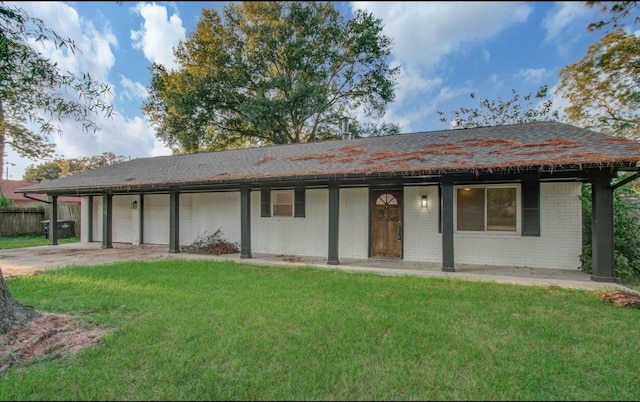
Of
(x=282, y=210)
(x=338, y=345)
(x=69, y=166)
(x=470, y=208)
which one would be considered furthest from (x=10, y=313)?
(x=69, y=166)

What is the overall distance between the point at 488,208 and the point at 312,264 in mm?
4774

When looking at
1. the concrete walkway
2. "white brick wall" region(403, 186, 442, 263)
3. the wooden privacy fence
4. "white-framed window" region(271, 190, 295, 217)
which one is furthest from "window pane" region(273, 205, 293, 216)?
the wooden privacy fence

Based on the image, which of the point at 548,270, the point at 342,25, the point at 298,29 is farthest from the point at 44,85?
the point at 342,25

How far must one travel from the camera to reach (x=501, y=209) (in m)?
8.00

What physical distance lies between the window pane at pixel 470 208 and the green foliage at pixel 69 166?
43655 mm

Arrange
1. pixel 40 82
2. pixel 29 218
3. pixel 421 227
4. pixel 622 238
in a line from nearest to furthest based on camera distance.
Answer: pixel 40 82, pixel 622 238, pixel 421 227, pixel 29 218

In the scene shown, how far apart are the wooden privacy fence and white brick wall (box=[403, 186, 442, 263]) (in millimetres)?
16761

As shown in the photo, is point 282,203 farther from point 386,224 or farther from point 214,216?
point 386,224

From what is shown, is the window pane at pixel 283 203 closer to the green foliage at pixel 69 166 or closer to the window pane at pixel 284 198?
the window pane at pixel 284 198

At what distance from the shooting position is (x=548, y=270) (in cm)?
733

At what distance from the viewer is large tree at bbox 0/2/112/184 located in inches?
168

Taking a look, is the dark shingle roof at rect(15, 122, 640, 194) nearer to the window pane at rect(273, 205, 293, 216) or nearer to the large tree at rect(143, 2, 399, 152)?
the window pane at rect(273, 205, 293, 216)

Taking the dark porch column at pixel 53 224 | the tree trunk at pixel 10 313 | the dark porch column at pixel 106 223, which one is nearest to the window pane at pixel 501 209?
the tree trunk at pixel 10 313

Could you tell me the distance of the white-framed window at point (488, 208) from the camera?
7.88 meters
